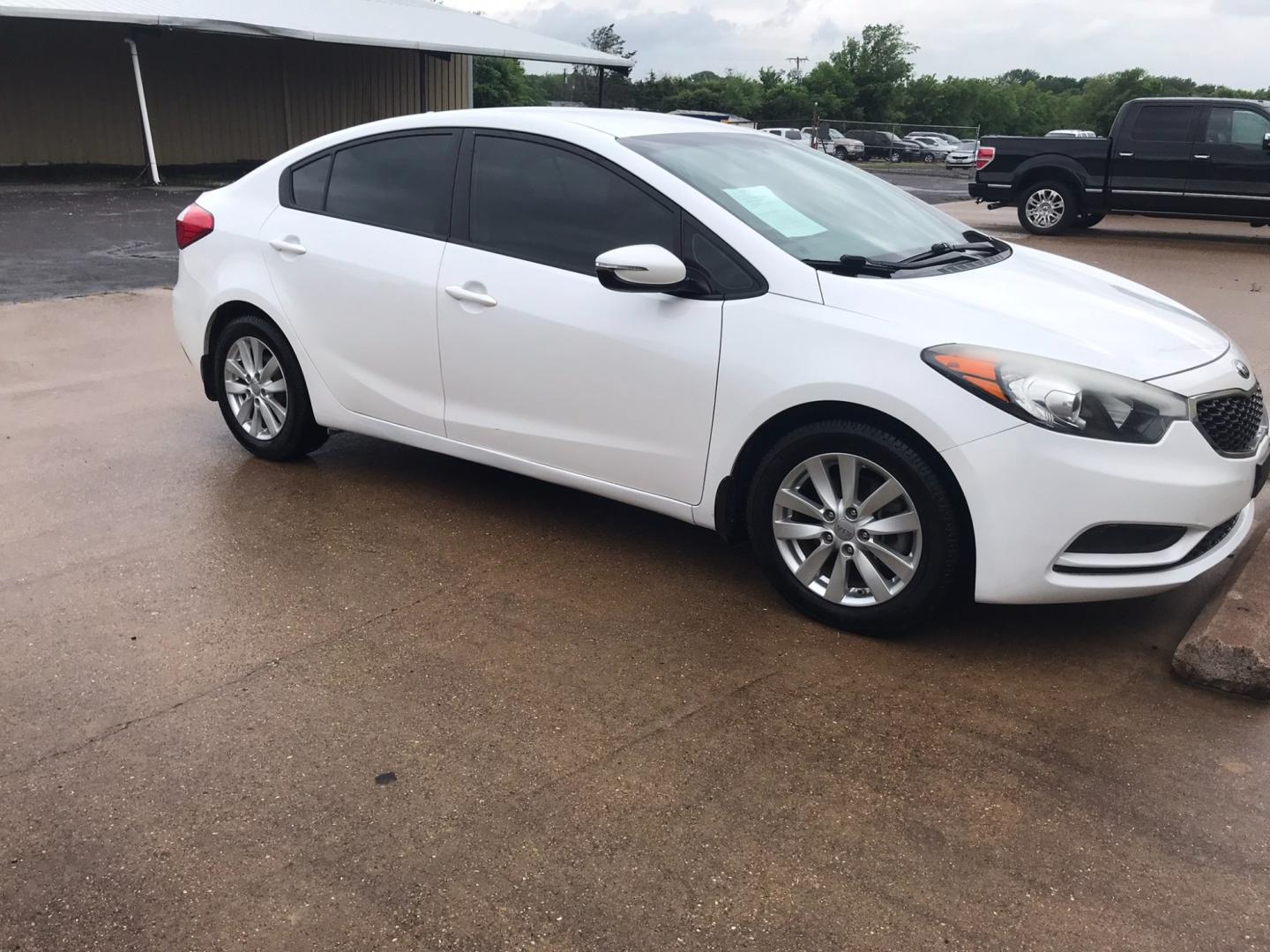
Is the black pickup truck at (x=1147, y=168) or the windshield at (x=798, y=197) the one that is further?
the black pickup truck at (x=1147, y=168)

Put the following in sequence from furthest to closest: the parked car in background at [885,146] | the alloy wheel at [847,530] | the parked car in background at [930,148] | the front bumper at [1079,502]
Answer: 1. the parked car in background at [930,148]
2. the parked car in background at [885,146]
3. the alloy wheel at [847,530]
4. the front bumper at [1079,502]

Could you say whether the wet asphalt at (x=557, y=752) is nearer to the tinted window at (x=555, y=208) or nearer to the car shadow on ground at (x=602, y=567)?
the car shadow on ground at (x=602, y=567)

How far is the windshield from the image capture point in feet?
13.5

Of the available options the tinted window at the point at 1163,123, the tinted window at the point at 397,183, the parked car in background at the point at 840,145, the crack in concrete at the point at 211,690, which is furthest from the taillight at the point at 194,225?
the parked car in background at the point at 840,145

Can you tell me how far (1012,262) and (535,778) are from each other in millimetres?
2823

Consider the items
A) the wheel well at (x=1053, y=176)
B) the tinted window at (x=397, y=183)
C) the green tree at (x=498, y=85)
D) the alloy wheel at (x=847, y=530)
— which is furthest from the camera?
the green tree at (x=498, y=85)

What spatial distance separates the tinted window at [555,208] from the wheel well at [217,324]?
4.31 feet

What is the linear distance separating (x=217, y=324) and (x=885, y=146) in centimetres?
5013

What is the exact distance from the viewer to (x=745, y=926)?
2.50 metres

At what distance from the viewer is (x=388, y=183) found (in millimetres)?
4910

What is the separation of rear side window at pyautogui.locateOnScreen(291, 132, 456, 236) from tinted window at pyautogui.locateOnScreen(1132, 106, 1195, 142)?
14.2 meters

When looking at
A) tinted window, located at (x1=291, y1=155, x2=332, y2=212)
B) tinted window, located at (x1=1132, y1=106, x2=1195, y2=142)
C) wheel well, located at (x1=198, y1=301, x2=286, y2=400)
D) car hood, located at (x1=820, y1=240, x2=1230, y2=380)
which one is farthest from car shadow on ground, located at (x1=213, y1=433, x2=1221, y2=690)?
tinted window, located at (x1=1132, y1=106, x2=1195, y2=142)

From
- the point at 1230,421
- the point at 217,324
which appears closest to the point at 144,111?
the point at 217,324

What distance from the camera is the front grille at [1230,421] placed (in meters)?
3.61
